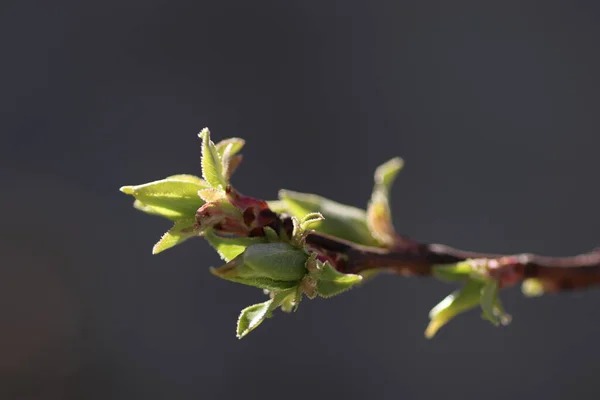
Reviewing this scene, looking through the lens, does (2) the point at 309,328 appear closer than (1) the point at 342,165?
Yes

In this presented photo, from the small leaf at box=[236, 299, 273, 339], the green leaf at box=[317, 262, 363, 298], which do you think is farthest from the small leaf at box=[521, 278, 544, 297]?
the small leaf at box=[236, 299, 273, 339]

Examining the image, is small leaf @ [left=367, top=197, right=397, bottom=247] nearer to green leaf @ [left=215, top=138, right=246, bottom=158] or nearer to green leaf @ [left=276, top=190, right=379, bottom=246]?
green leaf @ [left=276, top=190, right=379, bottom=246]

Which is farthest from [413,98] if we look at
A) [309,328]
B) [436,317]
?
[436,317]

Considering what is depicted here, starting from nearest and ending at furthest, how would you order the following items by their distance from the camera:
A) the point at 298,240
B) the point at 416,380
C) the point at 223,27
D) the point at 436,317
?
the point at 298,240, the point at 436,317, the point at 416,380, the point at 223,27

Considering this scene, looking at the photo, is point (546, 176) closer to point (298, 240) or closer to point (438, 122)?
point (438, 122)

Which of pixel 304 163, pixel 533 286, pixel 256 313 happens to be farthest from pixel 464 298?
pixel 304 163

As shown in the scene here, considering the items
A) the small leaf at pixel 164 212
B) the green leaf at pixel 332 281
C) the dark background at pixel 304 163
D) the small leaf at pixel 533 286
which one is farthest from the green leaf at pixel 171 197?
the dark background at pixel 304 163

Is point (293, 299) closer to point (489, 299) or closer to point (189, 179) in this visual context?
point (189, 179)
